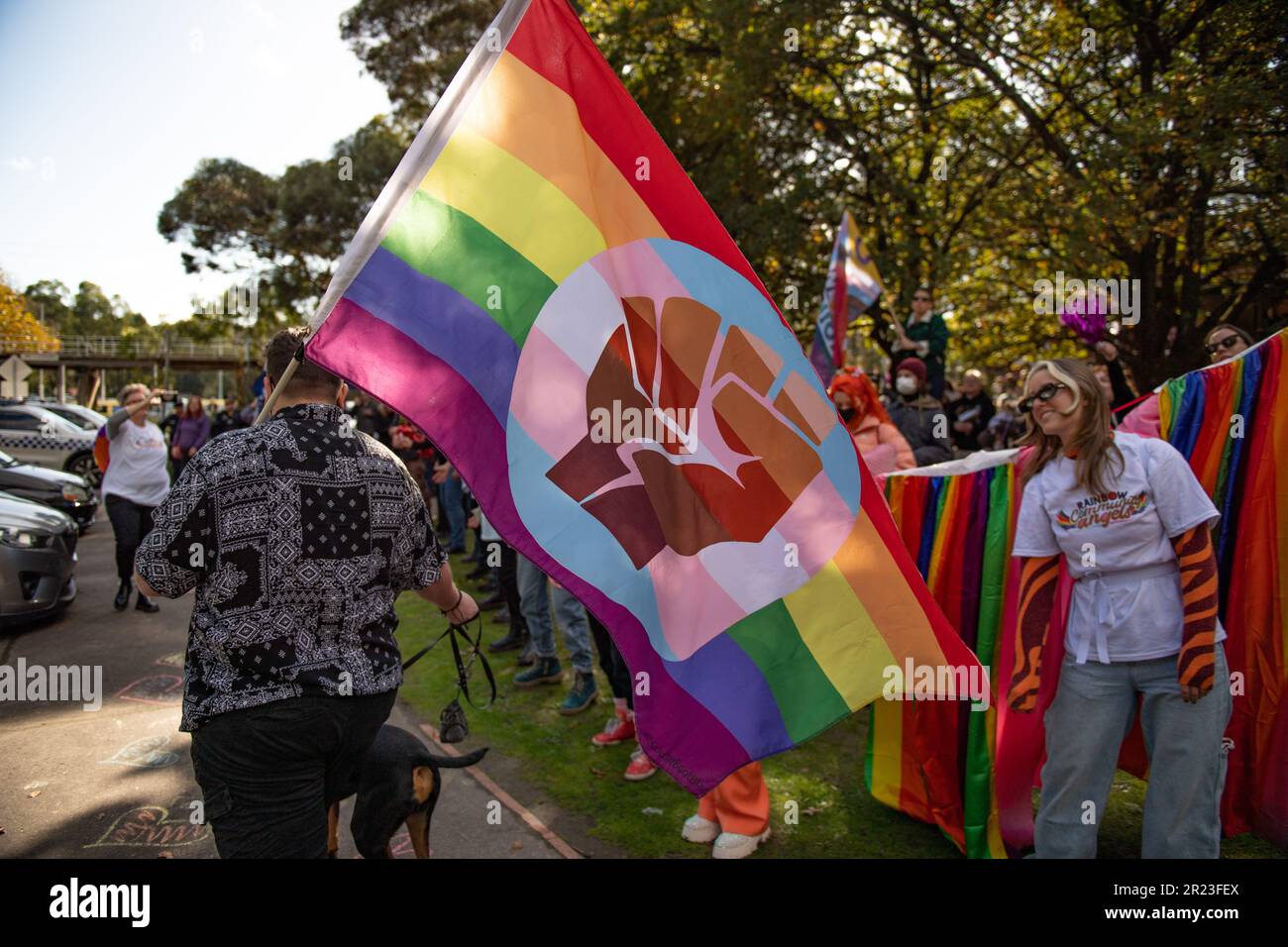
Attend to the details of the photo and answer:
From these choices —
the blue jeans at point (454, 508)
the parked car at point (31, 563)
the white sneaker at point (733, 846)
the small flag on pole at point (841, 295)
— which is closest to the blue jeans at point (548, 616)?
the white sneaker at point (733, 846)

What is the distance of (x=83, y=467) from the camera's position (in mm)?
17172

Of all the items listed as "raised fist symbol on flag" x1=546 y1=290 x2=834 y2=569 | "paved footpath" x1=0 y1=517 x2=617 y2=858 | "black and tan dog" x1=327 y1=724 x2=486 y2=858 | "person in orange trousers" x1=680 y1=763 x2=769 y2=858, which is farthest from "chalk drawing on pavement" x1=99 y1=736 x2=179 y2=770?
"raised fist symbol on flag" x1=546 y1=290 x2=834 y2=569

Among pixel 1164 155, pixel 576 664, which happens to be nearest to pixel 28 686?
pixel 576 664

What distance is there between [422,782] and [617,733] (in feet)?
7.44

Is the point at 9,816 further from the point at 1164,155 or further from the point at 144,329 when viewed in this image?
the point at 144,329

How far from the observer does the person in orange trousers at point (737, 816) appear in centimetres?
393

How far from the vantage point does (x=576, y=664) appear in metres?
5.74

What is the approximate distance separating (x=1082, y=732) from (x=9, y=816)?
186 inches

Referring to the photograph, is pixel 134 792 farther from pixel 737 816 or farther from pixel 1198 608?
pixel 1198 608

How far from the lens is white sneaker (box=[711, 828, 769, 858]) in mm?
3828

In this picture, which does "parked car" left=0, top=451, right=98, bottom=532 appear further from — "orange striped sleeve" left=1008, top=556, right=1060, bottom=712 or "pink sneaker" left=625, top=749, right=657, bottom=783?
"orange striped sleeve" left=1008, top=556, right=1060, bottom=712

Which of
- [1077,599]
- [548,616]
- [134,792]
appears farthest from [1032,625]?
[134,792]

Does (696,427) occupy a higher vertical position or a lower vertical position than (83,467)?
higher

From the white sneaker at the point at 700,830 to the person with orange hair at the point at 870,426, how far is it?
2.18m
